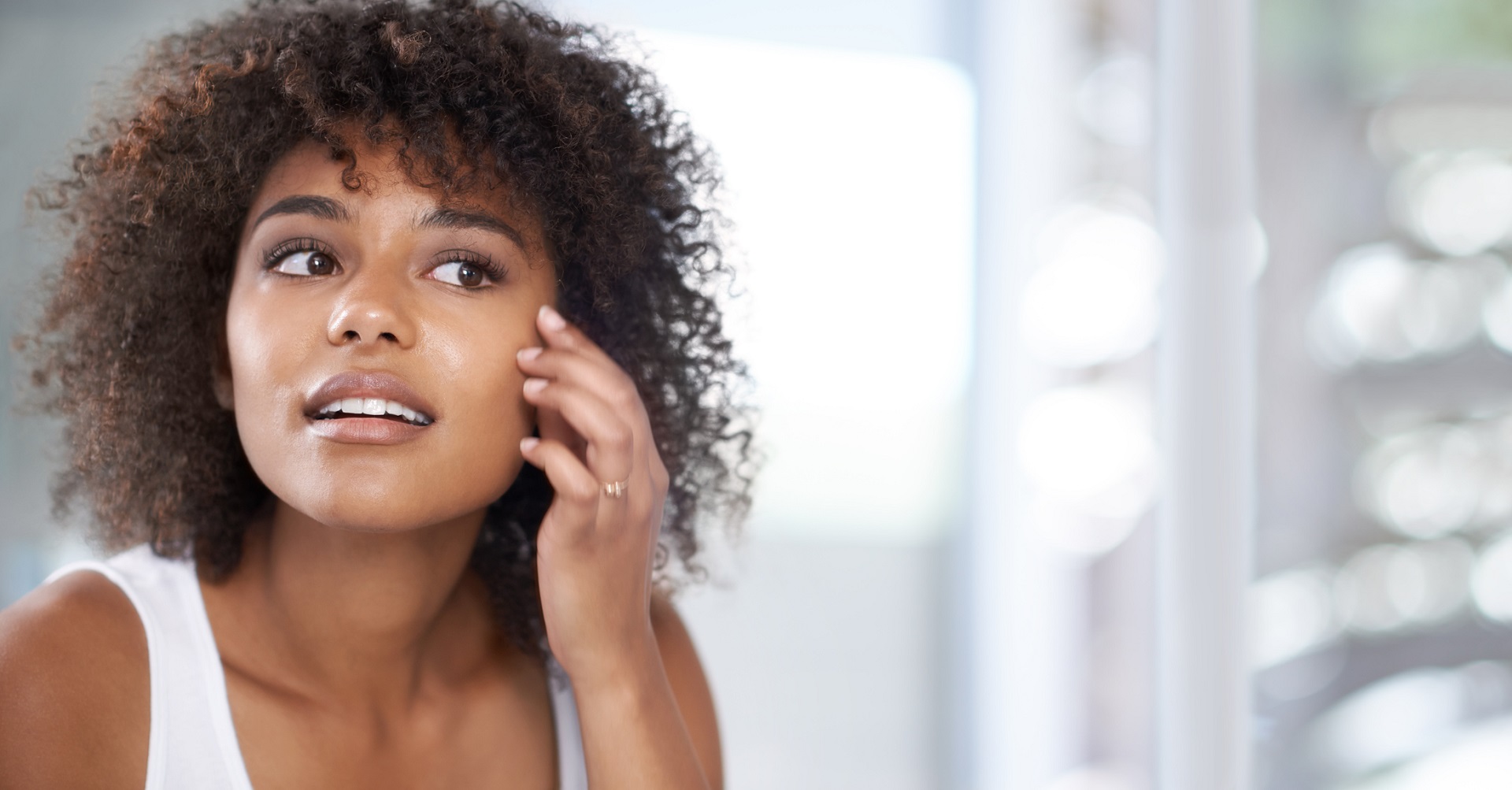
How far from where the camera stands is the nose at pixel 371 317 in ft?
3.14

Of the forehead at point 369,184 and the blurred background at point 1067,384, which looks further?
the blurred background at point 1067,384

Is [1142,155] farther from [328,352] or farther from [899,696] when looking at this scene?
[328,352]

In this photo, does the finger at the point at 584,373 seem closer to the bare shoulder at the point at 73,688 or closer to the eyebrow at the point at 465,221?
the eyebrow at the point at 465,221

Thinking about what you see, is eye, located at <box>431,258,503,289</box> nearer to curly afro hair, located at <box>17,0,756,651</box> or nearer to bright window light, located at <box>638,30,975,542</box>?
curly afro hair, located at <box>17,0,756,651</box>

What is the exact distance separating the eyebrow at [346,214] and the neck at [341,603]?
0.98ft

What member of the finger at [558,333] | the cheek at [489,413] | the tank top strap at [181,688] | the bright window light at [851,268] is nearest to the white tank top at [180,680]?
the tank top strap at [181,688]

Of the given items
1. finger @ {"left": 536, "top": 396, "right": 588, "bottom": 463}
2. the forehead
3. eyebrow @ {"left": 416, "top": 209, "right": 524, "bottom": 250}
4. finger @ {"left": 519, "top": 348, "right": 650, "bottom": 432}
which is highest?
the forehead

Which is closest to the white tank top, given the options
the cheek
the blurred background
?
the cheek

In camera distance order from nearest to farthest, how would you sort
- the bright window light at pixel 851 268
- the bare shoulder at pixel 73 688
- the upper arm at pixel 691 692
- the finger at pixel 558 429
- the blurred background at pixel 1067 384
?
the bare shoulder at pixel 73 688, the finger at pixel 558 429, the upper arm at pixel 691 692, the blurred background at pixel 1067 384, the bright window light at pixel 851 268

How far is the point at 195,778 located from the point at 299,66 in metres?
0.63

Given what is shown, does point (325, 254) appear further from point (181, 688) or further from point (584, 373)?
point (181, 688)

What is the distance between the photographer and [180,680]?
106 centimetres

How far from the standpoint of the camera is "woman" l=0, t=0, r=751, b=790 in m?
0.98

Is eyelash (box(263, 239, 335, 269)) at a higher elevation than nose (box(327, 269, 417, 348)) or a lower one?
higher
